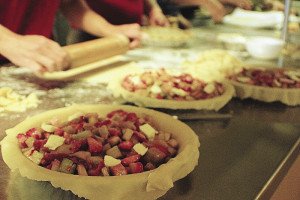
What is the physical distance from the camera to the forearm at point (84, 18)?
2.59m

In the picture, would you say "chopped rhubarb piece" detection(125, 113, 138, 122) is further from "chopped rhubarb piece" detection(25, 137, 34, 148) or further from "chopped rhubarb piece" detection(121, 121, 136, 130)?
"chopped rhubarb piece" detection(25, 137, 34, 148)

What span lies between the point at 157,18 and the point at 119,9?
251 millimetres

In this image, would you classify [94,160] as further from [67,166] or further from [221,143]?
[221,143]

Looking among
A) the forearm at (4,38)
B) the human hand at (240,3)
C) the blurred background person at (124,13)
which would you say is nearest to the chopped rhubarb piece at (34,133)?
the forearm at (4,38)

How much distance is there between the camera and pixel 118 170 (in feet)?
3.19

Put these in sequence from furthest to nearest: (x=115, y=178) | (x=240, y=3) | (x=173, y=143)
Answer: (x=240, y=3), (x=173, y=143), (x=115, y=178)

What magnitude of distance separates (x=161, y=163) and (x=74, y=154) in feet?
0.64

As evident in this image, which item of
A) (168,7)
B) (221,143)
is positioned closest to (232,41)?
(168,7)

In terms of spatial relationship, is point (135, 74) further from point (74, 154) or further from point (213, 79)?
point (74, 154)

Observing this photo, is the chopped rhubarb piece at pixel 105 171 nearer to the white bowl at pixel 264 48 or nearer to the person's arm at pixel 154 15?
the white bowl at pixel 264 48

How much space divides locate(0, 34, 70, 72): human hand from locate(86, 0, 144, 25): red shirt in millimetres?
1162

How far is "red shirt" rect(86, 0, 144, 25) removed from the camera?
294cm

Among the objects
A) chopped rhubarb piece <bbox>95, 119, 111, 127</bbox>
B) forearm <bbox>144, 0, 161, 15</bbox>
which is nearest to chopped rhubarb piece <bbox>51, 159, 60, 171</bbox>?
chopped rhubarb piece <bbox>95, 119, 111, 127</bbox>

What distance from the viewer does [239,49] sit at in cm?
261
